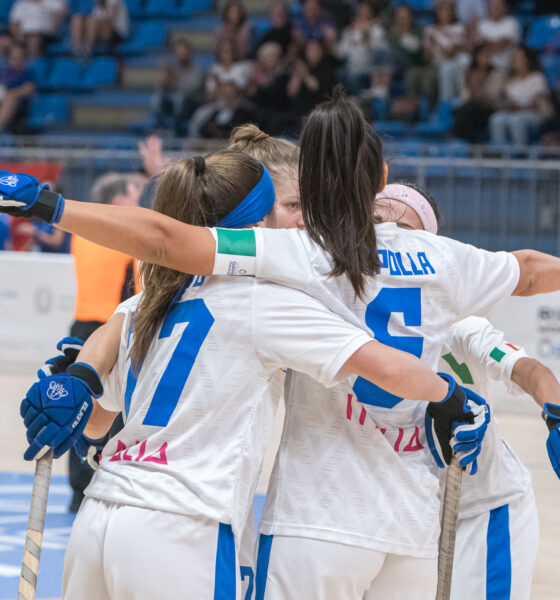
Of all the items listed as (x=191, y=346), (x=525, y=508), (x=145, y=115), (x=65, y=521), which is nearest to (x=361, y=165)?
(x=191, y=346)

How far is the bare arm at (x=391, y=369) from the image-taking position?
199cm

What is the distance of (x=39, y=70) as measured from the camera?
15.1 meters

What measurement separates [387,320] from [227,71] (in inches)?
440

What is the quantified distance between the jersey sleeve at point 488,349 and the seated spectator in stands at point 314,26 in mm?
10258

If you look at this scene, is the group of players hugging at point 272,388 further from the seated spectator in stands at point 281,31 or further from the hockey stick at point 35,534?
the seated spectator in stands at point 281,31

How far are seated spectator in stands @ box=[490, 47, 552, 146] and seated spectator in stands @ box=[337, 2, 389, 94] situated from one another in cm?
160

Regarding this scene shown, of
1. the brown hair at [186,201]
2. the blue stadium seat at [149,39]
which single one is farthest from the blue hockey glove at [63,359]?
the blue stadium seat at [149,39]

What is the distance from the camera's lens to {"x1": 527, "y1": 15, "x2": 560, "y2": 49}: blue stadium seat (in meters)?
12.3

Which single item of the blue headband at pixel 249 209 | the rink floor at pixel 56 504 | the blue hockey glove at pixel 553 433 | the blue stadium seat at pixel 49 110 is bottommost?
the rink floor at pixel 56 504

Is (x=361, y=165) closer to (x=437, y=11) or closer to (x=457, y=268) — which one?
(x=457, y=268)

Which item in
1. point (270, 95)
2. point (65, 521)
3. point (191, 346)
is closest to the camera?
point (191, 346)

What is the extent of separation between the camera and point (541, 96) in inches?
438

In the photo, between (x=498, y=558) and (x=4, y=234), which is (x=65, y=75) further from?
(x=498, y=558)

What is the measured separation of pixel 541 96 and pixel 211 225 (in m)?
9.69
